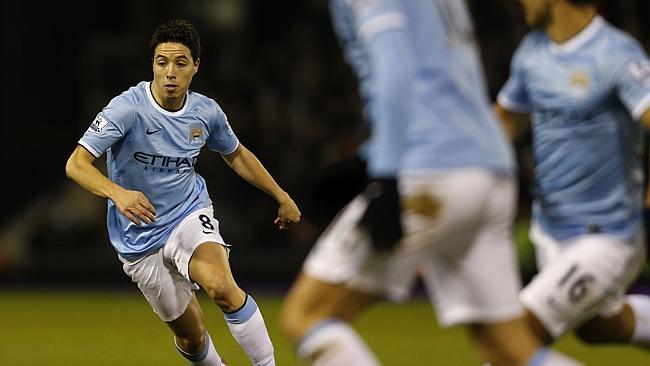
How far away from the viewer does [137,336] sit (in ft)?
32.7

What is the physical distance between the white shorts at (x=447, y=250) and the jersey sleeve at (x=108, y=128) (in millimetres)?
2193

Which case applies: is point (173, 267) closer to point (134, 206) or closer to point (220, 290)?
point (220, 290)

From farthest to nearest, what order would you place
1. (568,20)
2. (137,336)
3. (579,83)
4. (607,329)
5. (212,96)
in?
(212,96), (137,336), (607,329), (568,20), (579,83)

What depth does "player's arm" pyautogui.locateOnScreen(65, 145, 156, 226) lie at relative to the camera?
5.50 metres

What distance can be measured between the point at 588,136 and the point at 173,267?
2.10 m

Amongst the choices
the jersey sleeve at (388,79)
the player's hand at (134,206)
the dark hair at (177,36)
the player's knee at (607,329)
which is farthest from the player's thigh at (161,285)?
the jersey sleeve at (388,79)

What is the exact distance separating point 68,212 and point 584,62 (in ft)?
32.8

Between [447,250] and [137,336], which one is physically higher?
[447,250]

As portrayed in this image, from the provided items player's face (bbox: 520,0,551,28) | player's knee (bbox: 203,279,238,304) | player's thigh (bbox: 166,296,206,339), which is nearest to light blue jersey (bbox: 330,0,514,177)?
player's face (bbox: 520,0,551,28)

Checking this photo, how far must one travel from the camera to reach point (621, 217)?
5.18m

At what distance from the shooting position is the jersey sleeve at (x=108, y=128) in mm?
5859

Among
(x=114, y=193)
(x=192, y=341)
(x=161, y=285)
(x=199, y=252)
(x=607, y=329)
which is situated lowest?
(x=192, y=341)

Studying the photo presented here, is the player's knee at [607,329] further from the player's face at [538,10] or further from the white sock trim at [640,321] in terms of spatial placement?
the player's face at [538,10]

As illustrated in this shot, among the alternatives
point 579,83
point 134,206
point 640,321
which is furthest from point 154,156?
point 640,321
